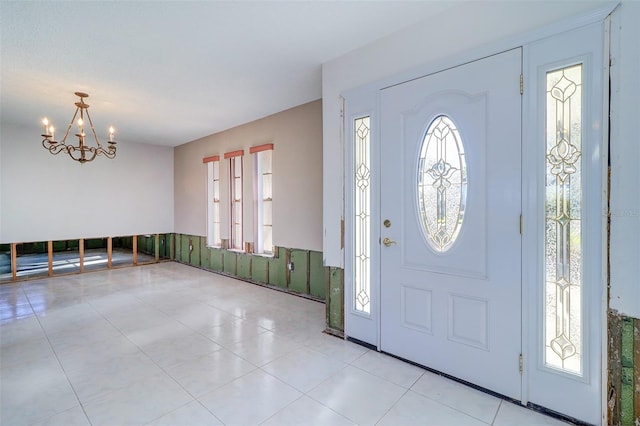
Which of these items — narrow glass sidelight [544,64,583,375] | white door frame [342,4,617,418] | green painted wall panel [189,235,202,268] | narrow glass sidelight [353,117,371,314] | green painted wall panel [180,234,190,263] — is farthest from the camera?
green painted wall panel [180,234,190,263]

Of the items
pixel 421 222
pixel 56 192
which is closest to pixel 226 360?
pixel 421 222

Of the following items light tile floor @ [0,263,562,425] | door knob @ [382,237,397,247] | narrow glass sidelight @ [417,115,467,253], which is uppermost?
narrow glass sidelight @ [417,115,467,253]

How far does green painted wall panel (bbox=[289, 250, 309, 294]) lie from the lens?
188 inches

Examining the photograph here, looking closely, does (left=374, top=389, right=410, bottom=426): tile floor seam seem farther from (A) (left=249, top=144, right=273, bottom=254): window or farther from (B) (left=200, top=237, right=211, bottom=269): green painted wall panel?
(B) (left=200, top=237, right=211, bottom=269): green painted wall panel

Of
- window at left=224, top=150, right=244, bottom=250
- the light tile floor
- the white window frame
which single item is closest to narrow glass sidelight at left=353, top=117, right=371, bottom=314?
the light tile floor

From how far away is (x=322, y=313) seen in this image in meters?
3.99

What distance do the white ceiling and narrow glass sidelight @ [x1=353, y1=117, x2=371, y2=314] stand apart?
892 millimetres

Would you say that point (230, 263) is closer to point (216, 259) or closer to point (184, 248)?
point (216, 259)

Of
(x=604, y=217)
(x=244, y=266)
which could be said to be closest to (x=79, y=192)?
(x=244, y=266)

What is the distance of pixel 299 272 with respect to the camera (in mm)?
4852

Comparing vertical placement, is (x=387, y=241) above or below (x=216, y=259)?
above

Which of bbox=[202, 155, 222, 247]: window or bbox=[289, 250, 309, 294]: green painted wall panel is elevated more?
bbox=[202, 155, 222, 247]: window

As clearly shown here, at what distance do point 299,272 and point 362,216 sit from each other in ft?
7.10

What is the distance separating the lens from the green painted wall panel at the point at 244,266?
5730mm
